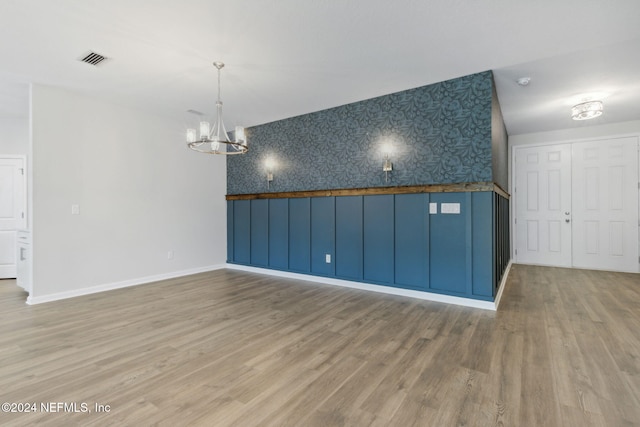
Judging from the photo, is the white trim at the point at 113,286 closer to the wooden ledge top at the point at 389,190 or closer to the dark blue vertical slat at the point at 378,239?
the wooden ledge top at the point at 389,190

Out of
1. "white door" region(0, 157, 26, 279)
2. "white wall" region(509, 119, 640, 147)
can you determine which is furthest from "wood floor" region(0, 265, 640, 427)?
"white wall" region(509, 119, 640, 147)

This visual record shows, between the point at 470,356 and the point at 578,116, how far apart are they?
4316 mm

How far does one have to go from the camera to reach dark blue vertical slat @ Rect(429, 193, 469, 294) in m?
3.64

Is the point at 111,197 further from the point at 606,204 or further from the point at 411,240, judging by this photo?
the point at 606,204

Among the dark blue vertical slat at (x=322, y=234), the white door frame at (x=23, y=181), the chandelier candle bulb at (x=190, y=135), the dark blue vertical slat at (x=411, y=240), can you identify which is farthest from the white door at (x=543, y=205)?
the white door frame at (x=23, y=181)

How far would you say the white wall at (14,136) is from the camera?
5312 millimetres

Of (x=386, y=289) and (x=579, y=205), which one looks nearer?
(x=386, y=289)

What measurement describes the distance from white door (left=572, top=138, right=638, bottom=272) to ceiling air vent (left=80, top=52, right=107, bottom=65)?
7806 millimetres

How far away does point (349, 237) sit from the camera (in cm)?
460

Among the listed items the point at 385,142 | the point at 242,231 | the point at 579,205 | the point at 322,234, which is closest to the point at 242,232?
the point at 242,231

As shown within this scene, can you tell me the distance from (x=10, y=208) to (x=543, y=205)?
1028 cm

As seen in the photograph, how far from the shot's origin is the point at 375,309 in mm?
3486

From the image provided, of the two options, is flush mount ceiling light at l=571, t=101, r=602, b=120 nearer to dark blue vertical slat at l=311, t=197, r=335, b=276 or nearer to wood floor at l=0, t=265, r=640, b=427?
wood floor at l=0, t=265, r=640, b=427

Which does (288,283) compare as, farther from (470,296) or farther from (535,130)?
(535,130)
